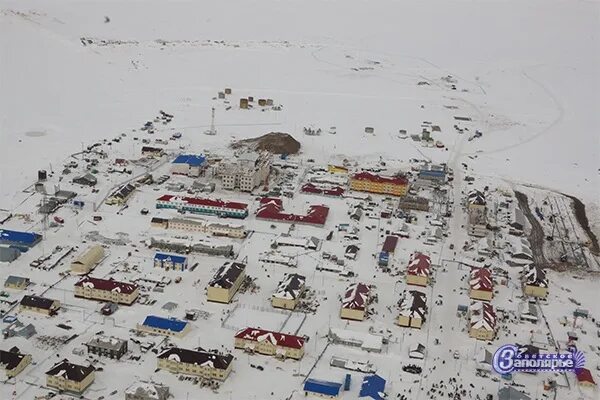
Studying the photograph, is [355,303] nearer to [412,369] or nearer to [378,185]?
[412,369]

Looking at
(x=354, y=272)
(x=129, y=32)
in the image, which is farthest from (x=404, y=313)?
(x=129, y=32)

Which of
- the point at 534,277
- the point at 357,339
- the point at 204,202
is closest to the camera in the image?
the point at 357,339

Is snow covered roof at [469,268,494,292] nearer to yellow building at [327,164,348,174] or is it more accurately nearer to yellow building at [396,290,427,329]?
yellow building at [396,290,427,329]

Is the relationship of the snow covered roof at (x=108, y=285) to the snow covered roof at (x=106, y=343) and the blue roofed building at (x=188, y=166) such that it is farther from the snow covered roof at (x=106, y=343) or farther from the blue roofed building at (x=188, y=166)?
the blue roofed building at (x=188, y=166)

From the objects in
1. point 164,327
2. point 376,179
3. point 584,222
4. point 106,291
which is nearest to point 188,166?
point 376,179

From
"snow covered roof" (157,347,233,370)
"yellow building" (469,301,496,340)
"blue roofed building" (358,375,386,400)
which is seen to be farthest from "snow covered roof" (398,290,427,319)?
"snow covered roof" (157,347,233,370)

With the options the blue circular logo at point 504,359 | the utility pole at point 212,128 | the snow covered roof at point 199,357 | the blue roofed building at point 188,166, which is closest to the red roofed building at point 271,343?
the snow covered roof at point 199,357
